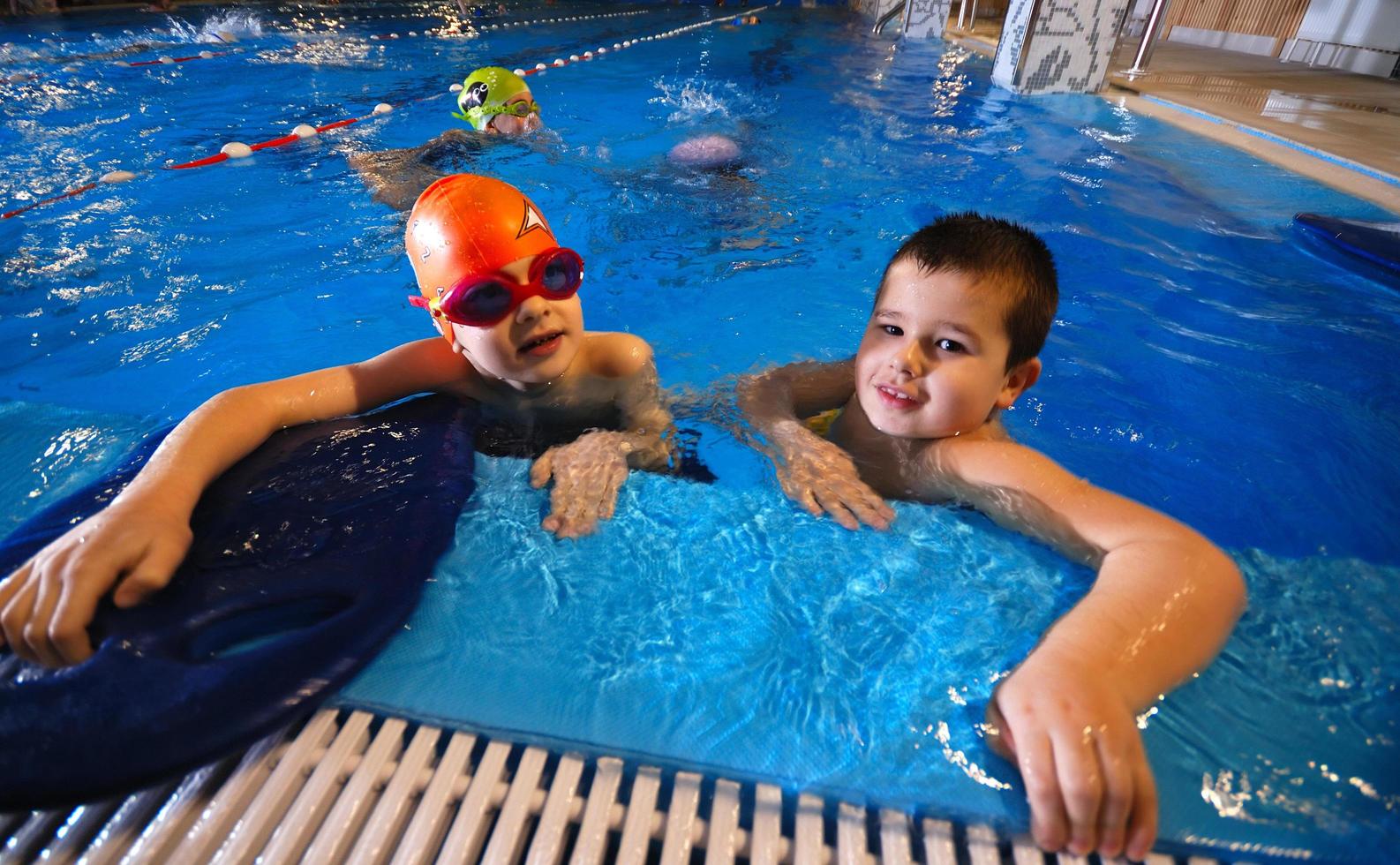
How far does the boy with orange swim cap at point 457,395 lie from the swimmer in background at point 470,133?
156 inches

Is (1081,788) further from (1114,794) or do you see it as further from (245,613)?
(245,613)

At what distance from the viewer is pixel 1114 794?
47.2 inches

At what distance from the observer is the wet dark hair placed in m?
2.06

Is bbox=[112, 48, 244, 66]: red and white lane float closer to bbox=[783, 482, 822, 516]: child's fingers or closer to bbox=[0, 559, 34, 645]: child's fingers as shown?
bbox=[0, 559, 34, 645]: child's fingers

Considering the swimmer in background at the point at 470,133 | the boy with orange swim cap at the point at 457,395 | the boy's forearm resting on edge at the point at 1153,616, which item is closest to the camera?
the boy's forearm resting on edge at the point at 1153,616

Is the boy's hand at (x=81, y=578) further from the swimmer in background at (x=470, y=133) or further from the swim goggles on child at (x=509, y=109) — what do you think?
the swim goggles on child at (x=509, y=109)

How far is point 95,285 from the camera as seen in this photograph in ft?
13.5

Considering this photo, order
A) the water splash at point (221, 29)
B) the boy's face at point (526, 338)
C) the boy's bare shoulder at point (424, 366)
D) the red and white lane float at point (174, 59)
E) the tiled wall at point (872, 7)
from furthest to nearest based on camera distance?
the tiled wall at point (872, 7)
the water splash at point (221, 29)
the red and white lane float at point (174, 59)
the boy's bare shoulder at point (424, 366)
the boy's face at point (526, 338)

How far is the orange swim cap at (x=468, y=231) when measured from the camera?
2213mm

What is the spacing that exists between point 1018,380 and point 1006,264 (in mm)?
393

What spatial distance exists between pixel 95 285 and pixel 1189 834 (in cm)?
532

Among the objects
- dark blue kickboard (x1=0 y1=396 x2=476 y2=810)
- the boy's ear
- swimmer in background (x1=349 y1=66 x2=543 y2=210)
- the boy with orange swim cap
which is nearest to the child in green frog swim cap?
swimmer in background (x1=349 y1=66 x2=543 y2=210)

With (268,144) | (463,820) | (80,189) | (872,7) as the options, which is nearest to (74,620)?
(463,820)

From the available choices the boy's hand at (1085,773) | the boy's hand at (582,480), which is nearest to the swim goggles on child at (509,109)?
the boy's hand at (582,480)
